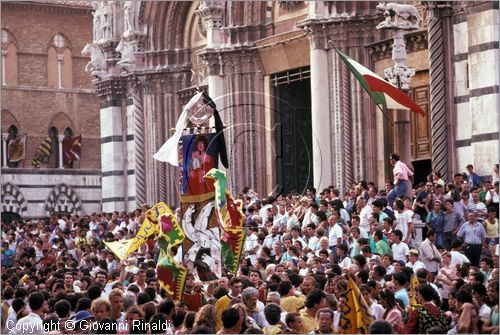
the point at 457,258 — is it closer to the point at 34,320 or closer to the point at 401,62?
the point at 34,320

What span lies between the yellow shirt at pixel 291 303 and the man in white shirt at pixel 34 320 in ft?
8.89

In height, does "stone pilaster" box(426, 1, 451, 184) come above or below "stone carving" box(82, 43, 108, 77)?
below

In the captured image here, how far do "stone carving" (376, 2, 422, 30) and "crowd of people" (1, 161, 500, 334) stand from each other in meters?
2.76

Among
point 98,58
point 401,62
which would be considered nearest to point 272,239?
point 401,62

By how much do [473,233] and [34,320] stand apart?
25.7ft

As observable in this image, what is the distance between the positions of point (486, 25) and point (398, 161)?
4009 millimetres

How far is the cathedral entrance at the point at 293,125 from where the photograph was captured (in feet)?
109

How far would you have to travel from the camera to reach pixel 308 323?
14953 millimetres

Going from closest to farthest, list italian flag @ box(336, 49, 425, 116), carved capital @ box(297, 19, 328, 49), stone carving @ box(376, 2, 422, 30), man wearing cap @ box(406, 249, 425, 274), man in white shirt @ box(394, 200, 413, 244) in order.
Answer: man wearing cap @ box(406, 249, 425, 274) < man in white shirt @ box(394, 200, 413, 244) < italian flag @ box(336, 49, 425, 116) < stone carving @ box(376, 2, 422, 30) < carved capital @ box(297, 19, 328, 49)

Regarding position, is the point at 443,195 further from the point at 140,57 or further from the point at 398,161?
the point at 140,57

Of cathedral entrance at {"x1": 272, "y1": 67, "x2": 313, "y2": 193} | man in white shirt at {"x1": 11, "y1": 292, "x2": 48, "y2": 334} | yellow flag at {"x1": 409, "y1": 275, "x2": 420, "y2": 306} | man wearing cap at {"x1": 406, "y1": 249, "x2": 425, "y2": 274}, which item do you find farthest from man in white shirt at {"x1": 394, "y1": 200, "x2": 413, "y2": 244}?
cathedral entrance at {"x1": 272, "y1": 67, "x2": 313, "y2": 193}

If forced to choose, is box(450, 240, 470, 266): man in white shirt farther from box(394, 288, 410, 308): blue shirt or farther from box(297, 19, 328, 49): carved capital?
box(297, 19, 328, 49): carved capital

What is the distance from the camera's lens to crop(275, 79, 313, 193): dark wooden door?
33.2 metres

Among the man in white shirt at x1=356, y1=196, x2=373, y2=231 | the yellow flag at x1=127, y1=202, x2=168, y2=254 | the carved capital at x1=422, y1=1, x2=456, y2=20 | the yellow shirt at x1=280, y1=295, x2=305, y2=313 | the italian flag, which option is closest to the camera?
the yellow shirt at x1=280, y1=295, x2=305, y2=313
